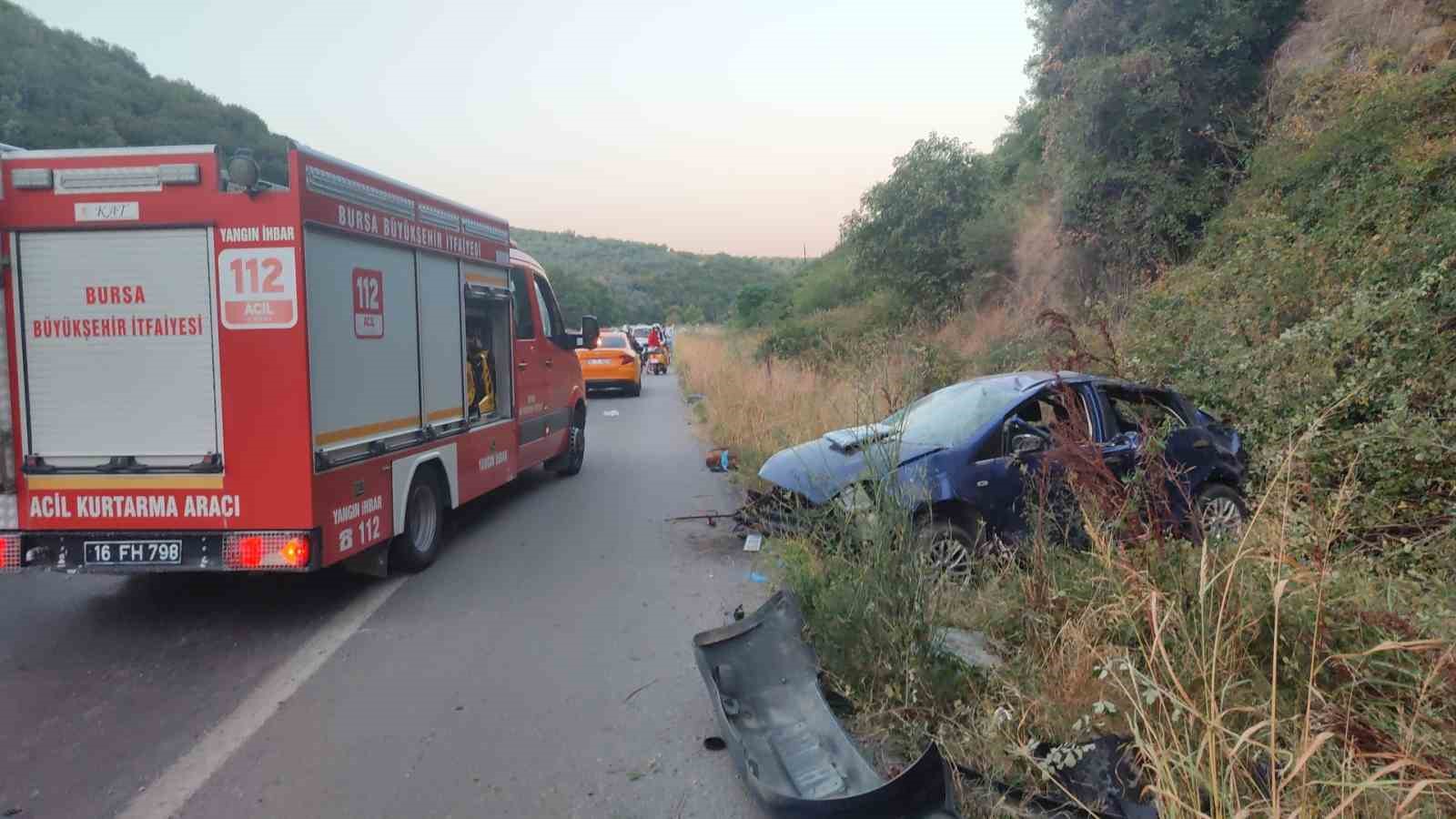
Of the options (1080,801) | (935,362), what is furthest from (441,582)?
(935,362)

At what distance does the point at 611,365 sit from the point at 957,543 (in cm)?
1854

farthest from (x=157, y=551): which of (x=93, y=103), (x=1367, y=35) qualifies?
(x=93, y=103)

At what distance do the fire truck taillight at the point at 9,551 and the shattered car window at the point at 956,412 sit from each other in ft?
17.1

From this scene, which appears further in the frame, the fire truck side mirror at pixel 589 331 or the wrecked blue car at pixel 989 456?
the fire truck side mirror at pixel 589 331

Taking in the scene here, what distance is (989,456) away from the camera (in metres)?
6.23

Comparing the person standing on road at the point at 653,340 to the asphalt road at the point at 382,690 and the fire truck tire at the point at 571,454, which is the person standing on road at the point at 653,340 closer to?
the fire truck tire at the point at 571,454

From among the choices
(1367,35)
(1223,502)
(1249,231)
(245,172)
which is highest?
(1367,35)

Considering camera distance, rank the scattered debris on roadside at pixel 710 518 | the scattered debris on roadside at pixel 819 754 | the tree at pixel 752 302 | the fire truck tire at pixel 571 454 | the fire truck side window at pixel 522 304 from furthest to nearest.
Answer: the tree at pixel 752 302 → the fire truck tire at pixel 571 454 → the fire truck side window at pixel 522 304 → the scattered debris on roadside at pixel 710 518 → the scattered debris on roadside at pixel 819 754

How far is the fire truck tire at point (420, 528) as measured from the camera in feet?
22.8

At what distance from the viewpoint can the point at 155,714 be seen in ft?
14.6

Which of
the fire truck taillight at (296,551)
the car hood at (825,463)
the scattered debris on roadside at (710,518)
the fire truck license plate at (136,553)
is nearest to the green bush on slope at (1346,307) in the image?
the car hood at (825,463)

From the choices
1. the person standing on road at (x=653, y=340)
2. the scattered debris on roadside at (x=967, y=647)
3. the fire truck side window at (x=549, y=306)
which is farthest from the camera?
the person standing on road at (x=653, y=340)

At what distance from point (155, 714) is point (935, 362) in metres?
10.8

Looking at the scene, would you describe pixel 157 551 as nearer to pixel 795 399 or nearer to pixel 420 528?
pixel 420 528
